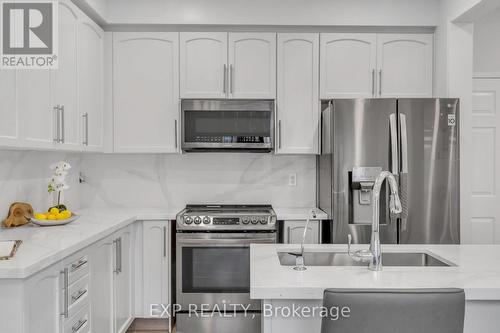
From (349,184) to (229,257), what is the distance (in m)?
1.05

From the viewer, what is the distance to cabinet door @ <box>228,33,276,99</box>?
3.38 m

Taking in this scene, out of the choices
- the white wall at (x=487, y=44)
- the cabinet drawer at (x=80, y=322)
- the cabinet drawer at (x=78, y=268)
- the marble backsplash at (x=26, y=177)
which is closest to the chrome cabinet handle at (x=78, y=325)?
the cabinet drawer at (x=80, y=322)

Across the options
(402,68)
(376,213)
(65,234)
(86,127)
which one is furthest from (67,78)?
(402,68)

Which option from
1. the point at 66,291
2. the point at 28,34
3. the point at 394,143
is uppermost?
the point at 28,34

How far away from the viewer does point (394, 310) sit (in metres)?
1.15

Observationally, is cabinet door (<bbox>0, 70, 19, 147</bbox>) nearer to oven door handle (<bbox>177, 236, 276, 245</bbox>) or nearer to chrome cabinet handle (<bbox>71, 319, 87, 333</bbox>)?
chrome cabinet handle (<bbox>71, 319, 87, 333</bbox>)

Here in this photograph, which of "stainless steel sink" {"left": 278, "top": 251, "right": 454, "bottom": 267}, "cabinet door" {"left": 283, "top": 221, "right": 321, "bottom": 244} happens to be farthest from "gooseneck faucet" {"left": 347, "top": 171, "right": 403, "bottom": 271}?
"cabinet door" {"left": 283, "top": 221, "right": 321, "bottom": 244}

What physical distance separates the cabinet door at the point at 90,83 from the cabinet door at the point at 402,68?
233 centimetres

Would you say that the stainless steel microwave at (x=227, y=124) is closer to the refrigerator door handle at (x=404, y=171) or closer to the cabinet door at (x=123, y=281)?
the cabinet door at (x=123, y=281)

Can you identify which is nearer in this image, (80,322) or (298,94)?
(80,322)

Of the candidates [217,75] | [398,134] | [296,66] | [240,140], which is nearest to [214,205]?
[240,140]

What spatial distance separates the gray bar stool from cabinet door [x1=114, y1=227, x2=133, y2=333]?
6.45ft

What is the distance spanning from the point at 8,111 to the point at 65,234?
72 cm

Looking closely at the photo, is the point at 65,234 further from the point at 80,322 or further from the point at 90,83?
the point at 90,83
